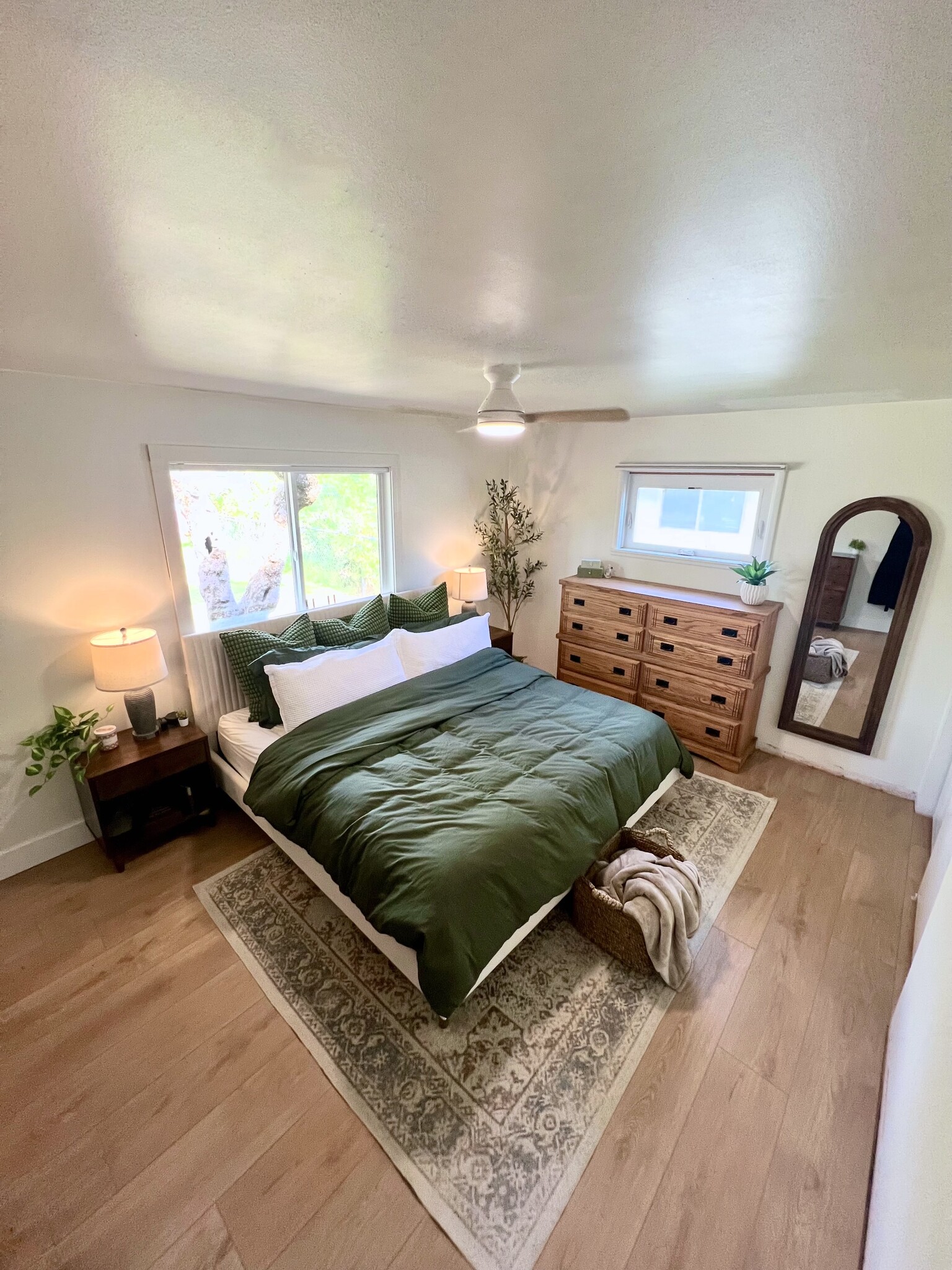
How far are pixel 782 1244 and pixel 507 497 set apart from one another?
12.8 feet

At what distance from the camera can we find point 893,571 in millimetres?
2705

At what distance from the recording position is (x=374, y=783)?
2.05 m

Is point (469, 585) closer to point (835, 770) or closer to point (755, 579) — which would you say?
point (755, 579)

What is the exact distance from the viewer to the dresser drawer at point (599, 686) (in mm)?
3529

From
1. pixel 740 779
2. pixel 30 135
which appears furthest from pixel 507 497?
pixel 30 135

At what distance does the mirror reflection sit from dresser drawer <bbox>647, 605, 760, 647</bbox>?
45 cm

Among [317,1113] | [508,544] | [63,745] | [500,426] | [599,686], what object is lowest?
[317,1113]

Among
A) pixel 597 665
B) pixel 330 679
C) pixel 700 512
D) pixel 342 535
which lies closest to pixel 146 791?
pixel 330 679

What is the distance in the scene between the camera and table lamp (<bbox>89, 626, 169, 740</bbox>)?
2.21 m

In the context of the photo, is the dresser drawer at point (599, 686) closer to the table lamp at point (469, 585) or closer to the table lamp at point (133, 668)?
the table lamp at point (469, 585)

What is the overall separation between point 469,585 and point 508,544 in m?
0.70

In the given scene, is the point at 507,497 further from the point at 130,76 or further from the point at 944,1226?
the point at 944,1226

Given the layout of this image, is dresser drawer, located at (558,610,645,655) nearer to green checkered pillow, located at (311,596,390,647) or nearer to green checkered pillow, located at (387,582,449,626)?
green checkered pillow, located at (387,582,449,626)

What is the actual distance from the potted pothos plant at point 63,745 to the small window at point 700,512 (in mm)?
3395
